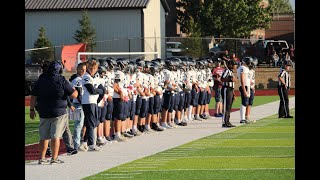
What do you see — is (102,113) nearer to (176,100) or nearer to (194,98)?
(176,100)

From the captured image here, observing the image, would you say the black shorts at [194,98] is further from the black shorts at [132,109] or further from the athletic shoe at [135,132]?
the black shorts at [132,109]

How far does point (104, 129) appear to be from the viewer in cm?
1919

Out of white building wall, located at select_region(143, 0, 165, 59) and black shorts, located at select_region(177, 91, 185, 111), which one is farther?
white building wall, located at select_region(143, 0, 165, 59)

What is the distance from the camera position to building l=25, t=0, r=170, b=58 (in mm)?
56531

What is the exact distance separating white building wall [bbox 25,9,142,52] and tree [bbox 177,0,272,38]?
13217 mm

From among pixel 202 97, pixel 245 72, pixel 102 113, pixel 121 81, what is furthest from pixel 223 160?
pixel 202 97

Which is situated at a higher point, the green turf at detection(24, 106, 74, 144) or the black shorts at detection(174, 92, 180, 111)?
the black shorts at detection(174, 92, 180, 111)

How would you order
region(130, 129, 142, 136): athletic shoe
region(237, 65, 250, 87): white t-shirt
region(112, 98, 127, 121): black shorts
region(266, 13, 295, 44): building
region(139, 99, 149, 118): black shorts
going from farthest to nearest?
region(266, 13, 295, 44): building, region(237, 65, 250, 87): white t-shirt, region(139, 99, 149, 118): black shorts, region(130, 129, 142, 136): athletic shoe, region(112, 98, 127, 121): black shorts

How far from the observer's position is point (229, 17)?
69312mm

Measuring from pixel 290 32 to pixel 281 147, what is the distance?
68384 mm

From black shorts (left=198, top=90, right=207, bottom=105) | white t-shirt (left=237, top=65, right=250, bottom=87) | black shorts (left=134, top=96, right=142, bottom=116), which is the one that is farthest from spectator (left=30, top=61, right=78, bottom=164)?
black shorts (left=198, top=90, right=207, bottom=105)

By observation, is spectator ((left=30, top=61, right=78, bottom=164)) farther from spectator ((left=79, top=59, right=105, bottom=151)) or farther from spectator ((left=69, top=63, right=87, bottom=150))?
spectator ((left=79, top=59, right=105, bottom=151))

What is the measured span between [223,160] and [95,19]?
43381mm
